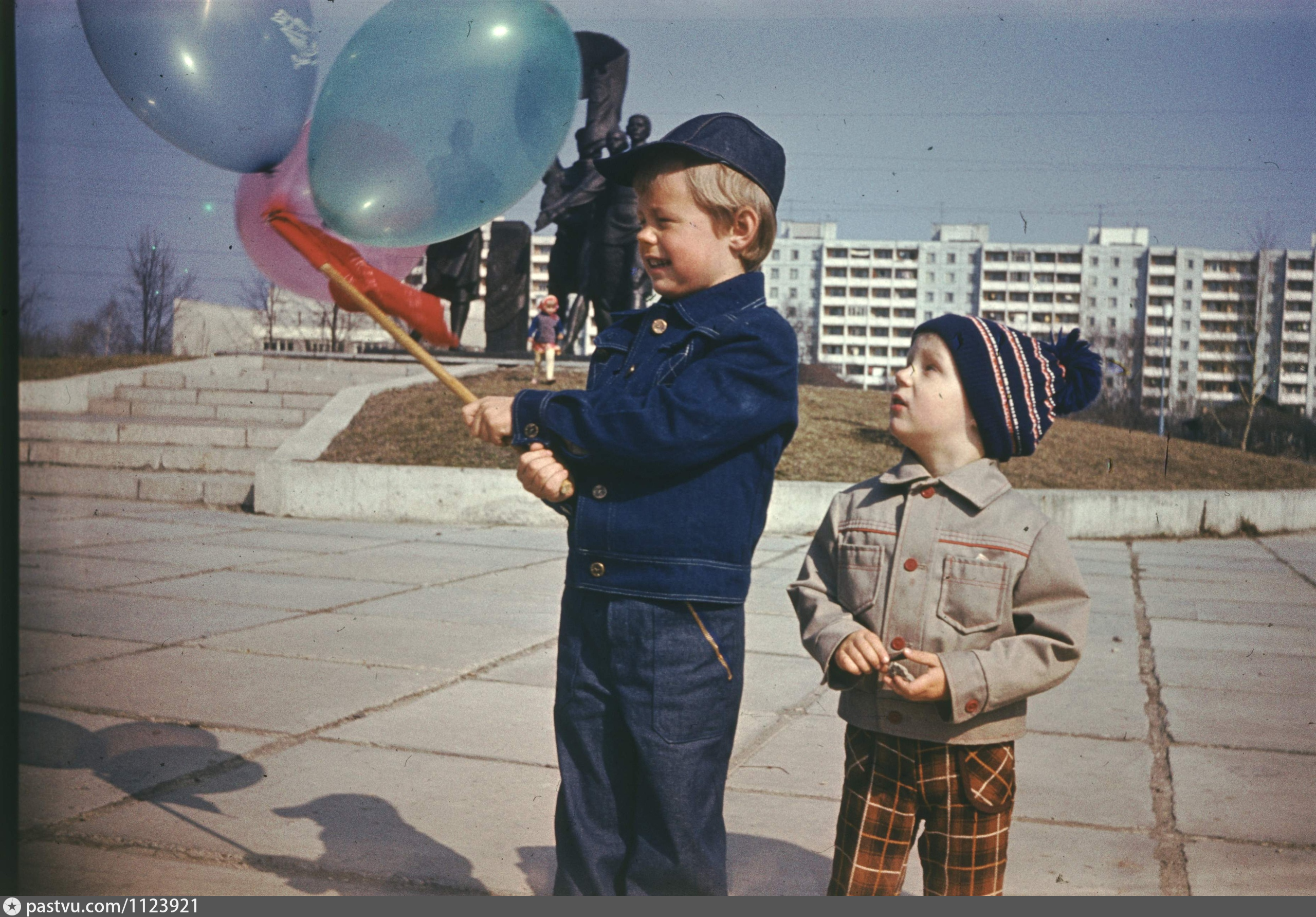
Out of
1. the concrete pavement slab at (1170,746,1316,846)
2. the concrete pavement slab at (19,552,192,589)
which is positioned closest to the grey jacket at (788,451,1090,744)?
the concrete pavement slab at (1170,746,1316,846)

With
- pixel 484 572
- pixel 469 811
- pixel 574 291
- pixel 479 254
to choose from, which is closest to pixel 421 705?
pixel 469 811

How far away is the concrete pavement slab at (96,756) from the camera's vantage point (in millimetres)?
2805

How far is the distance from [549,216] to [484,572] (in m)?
6.84

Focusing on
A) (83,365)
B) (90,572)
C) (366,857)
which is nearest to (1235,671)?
(366,857)

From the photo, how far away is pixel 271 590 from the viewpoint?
19.1 ft

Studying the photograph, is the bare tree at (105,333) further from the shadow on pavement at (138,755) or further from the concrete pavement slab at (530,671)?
the concrete pavement slab at (530,671)

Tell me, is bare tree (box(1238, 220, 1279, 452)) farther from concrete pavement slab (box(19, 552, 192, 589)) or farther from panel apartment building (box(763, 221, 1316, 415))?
panel apartment building (box(763, 221, 1316, 415))

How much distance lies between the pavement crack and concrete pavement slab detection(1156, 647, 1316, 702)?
0.06 metres

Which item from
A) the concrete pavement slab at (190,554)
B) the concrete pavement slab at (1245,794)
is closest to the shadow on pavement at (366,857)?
the concrete pavement slab at (1245,794)

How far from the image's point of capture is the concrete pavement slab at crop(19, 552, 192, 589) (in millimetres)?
5926

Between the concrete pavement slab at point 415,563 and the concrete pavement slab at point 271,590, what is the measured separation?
0.56 feet

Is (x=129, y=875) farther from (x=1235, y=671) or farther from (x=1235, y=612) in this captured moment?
(x=1235, y=612)

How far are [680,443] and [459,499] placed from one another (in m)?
7.43

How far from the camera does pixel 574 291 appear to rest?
14.1 m
